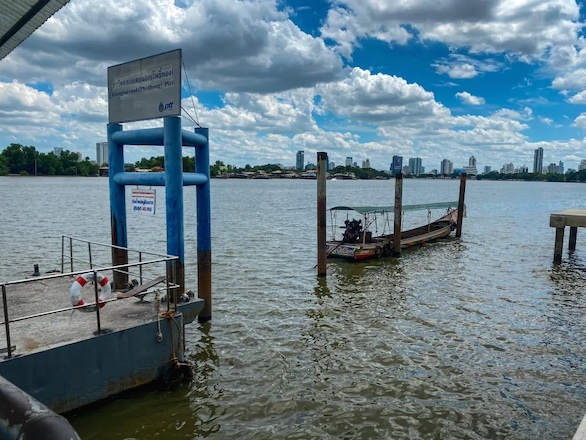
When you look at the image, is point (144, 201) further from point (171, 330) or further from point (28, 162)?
point (28, 162)

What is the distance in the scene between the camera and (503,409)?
29.7ft

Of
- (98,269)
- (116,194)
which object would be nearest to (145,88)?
(116,194)

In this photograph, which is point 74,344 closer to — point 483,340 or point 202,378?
point 202,378

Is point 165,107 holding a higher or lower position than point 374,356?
higher

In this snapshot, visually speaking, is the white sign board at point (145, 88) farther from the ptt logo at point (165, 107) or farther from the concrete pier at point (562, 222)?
the concrete pier at point (562, 222)

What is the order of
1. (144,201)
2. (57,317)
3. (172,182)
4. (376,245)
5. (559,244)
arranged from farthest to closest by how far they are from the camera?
(376,245) < (559,244) < (144,201) < (172,182) < (57,317)

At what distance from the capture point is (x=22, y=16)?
7.06 m

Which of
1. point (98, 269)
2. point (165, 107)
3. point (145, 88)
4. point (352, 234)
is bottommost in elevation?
point (352, 234)

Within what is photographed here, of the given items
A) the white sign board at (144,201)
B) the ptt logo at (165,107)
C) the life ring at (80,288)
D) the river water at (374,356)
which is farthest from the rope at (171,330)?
the ptt logo at (165,107)

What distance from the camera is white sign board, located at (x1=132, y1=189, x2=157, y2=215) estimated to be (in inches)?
438

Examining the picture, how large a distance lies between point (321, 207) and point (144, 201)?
9483mm

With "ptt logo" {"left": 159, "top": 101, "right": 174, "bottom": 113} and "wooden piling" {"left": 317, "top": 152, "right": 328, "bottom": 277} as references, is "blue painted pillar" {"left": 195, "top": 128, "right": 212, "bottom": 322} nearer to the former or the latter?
"ptt logo" {"left": 159, "top": 101, "right": 174, "bottom": 113}

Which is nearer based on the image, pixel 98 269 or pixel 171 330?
pixel 98 269

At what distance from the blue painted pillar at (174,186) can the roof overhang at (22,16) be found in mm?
3126
